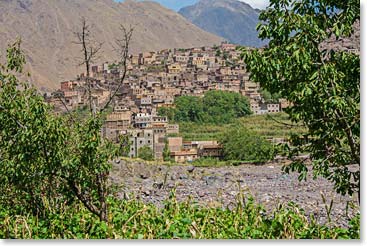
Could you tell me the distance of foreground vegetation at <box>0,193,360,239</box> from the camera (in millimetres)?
2668

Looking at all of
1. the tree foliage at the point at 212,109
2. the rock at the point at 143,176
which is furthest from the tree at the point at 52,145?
the rock at the point at 143,176

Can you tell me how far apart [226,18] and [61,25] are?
1.23 m

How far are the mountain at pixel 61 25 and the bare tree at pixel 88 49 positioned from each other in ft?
0.27

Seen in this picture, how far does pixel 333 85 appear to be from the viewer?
7.68 feet

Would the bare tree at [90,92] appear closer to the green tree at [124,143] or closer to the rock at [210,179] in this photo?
the green tree at [124,143]

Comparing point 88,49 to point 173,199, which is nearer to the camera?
point 88,49

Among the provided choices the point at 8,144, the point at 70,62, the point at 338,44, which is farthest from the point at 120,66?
the point at 338,44

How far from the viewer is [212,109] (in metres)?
7.96

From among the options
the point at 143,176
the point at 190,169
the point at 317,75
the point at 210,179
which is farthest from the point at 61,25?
the point at 190,169

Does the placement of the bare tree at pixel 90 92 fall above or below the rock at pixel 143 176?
above

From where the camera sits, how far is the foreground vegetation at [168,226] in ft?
8.75

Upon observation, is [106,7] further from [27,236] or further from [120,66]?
[27,236]

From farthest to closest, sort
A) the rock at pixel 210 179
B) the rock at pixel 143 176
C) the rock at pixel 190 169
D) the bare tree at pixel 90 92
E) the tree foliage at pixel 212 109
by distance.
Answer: the rock at pixel 190 169 < the rock at pixel 210 179 < the rock at pixel 143 176 < the tree foliage at pixel 212 109 < the bare tree at pixel 90 92

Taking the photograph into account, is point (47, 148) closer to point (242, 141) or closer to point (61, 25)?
point (61, 25)
